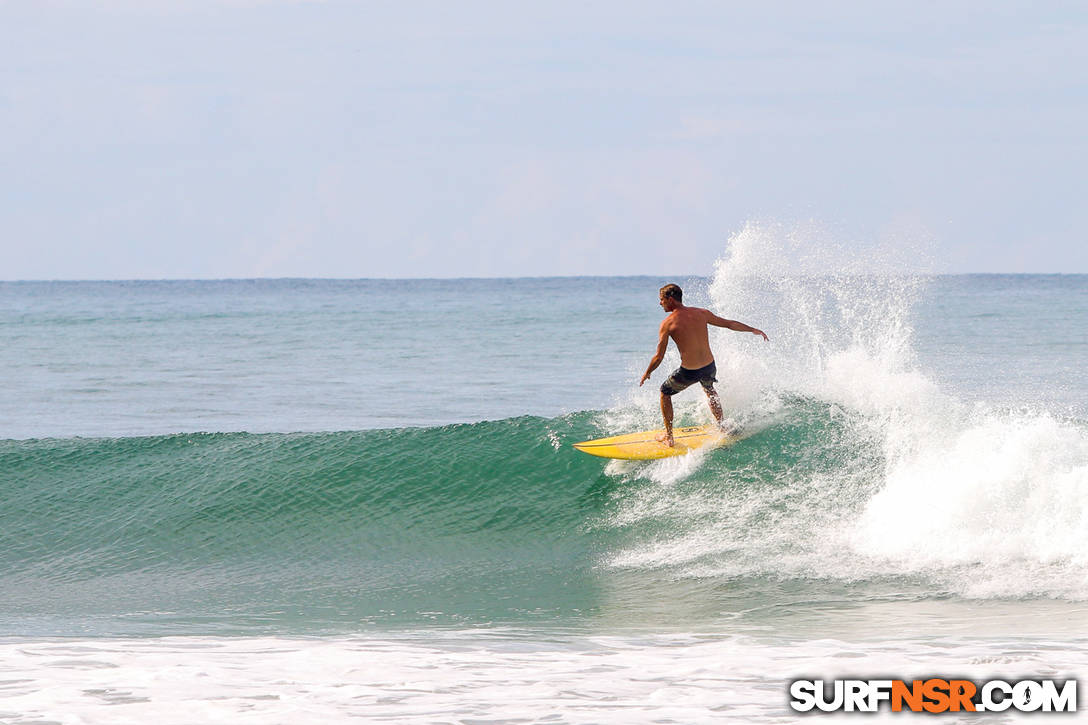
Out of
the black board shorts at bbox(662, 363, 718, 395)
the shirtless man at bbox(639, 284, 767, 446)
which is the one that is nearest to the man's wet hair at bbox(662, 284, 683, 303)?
the shirtless man at bbox(639, 284, 767, 446)

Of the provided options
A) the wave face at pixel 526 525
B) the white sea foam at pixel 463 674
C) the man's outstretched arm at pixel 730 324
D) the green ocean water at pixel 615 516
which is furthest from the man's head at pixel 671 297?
the white sea foam at pixel 463 674

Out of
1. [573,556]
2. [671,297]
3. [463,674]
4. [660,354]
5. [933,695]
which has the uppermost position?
[671,297]

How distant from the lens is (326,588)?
7.62 metres

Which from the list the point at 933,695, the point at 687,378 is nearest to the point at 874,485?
the point at 687,378

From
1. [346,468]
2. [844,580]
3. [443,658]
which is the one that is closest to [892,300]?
[844,580]

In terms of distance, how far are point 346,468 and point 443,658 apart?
479cm

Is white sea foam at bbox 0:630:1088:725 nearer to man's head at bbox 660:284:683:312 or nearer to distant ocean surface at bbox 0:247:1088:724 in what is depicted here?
distant ocean surface at bbox 0:247:1088:724

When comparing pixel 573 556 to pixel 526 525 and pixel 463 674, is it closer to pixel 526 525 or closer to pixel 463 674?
pixel 526 525

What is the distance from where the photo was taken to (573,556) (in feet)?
26.7

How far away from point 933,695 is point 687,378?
13.7ft

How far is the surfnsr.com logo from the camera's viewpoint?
4.47 meters

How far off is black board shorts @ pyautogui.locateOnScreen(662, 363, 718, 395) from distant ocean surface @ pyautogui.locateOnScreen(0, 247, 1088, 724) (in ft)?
2.40

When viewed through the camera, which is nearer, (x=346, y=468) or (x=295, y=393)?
(x=346, y=468)

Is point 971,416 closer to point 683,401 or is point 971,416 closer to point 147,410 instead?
point 683,401
